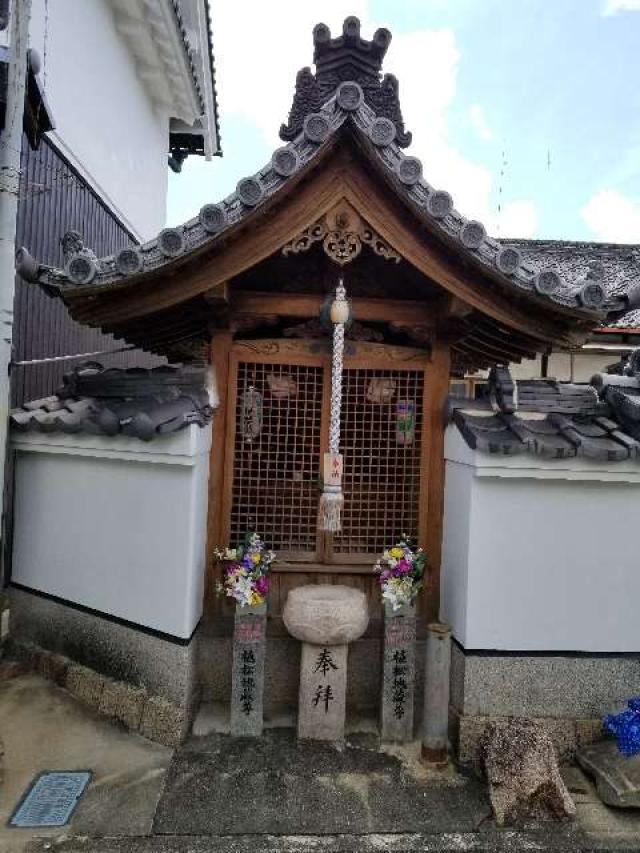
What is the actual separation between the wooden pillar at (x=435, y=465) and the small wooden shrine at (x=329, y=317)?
0.05 feet

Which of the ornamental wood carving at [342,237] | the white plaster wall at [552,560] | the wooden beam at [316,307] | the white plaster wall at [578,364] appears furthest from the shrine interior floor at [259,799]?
the white plaster wall at [578,364]

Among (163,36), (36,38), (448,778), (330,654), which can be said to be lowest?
(448,778)

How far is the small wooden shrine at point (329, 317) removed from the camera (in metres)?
5.08

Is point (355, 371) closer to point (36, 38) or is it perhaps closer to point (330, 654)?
point (330, 654)

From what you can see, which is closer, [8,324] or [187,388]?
[8,324]

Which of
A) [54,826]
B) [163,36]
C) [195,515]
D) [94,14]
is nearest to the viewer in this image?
[54,826]

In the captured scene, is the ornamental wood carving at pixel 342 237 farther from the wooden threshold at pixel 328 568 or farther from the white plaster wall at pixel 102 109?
the white plaster wall at pixel 102 109

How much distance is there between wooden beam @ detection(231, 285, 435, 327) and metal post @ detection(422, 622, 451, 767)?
3.24 meters

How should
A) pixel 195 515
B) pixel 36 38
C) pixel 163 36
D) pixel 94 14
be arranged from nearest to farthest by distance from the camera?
1. pixel 195 515
2. pixel 36 38
3. pixel 94 14
4. pixel 163 36

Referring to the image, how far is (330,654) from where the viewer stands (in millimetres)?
5625

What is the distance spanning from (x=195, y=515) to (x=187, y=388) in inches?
55.2

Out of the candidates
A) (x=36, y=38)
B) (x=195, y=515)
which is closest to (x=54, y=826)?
(x=195, y=515)

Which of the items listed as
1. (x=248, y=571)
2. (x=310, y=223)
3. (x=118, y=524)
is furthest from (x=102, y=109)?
(x=248, y=571)

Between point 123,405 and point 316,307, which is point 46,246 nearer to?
point 123,405
